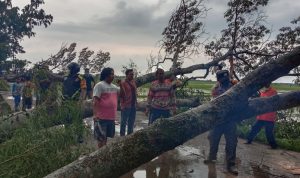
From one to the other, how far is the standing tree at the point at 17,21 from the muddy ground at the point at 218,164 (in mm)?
11165

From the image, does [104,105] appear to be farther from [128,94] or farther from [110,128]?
[128,94]

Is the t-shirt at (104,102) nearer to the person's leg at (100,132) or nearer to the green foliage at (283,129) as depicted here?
the person's leg at (100,132)

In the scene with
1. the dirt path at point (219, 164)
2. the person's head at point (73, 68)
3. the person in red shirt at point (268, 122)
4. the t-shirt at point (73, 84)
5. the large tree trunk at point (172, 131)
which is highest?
the person's head at point (73, 68)

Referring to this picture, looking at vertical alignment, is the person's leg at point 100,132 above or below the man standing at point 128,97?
below

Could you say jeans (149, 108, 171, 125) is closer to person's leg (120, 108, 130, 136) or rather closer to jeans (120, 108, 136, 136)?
jeans (120, 108, 136, 136)

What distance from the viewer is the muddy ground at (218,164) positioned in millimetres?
5887

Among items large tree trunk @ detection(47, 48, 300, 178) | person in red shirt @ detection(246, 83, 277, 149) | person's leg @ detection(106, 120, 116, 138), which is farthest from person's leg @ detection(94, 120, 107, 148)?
person in red shirt @ detection(246, 83, 277, 149)

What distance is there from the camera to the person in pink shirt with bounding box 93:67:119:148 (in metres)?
6.07

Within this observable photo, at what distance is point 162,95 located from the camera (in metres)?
7.62

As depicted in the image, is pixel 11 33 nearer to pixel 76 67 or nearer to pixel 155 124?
pixel 76 67

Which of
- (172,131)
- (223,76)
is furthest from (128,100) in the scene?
(172,131)

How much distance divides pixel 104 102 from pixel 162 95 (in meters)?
1.83

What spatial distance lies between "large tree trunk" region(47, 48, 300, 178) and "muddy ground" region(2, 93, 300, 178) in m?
Result: 1.96

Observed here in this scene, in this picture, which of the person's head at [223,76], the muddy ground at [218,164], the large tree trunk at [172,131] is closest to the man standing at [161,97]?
the muddy ground at [218,164]
